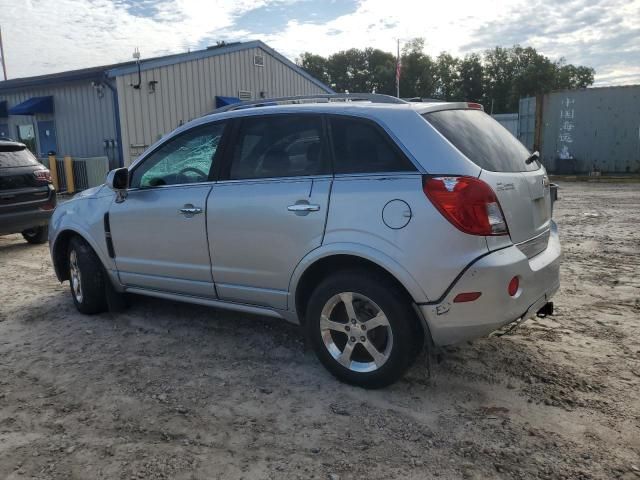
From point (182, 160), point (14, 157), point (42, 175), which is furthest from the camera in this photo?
point (42, 175)

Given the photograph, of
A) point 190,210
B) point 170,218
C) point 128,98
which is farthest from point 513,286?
point 128,98

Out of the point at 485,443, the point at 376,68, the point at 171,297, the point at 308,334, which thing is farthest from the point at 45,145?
the point at 376,68

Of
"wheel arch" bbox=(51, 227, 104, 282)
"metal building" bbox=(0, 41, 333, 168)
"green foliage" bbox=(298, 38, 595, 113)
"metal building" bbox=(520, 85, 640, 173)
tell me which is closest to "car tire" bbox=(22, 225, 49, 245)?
"wheel arch" bbox=(51, 227, 104, 282)

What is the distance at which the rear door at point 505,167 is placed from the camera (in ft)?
10.7

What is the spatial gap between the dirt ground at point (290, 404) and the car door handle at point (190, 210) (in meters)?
1.03

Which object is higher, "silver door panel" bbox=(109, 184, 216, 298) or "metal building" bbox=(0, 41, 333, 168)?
"metal building" bbox=(0, 41, 333, 168)

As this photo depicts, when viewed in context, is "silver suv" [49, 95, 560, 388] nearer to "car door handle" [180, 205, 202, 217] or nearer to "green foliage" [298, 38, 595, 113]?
"car door handle" [180, 205, 202, 217]

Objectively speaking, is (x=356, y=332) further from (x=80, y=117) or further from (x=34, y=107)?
(x=34, y=107)

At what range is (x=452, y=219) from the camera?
304 cm

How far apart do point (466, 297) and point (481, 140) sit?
1.02 meters

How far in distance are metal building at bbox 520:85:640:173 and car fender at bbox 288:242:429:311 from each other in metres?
17.5

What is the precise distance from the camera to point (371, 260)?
325 cm

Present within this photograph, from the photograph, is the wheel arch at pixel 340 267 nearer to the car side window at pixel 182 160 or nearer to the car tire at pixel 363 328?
the car tire at pixel 363 328

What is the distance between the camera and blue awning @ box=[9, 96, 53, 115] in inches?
662
